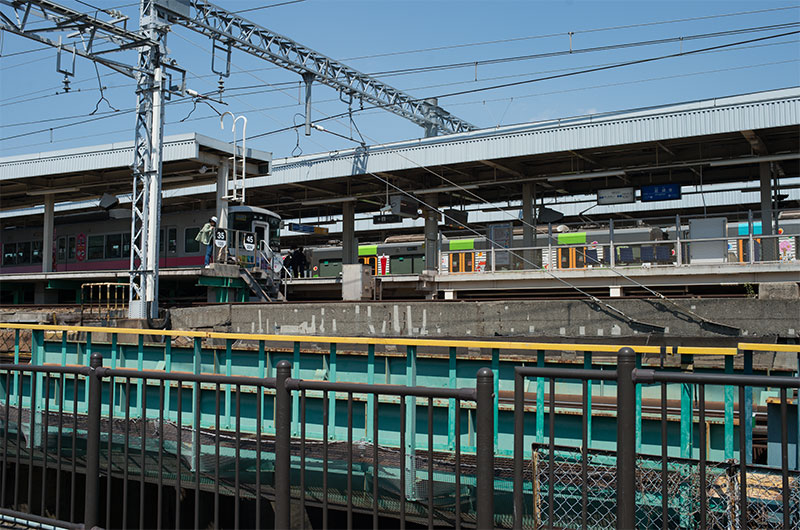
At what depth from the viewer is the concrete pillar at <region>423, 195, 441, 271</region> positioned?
2607 cm

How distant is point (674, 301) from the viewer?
15.0 metres

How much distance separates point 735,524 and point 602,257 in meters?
16.3

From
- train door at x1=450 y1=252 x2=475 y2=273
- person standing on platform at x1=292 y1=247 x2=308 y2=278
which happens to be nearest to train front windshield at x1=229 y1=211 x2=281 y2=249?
person standing on platform at x1=292 y1=247 x2=308 y2=278

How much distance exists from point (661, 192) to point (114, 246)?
918 inches

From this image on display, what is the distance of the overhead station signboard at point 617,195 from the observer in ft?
81.1

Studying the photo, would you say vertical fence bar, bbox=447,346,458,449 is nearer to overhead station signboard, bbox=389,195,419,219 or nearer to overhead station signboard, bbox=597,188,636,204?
overhead station signboard, bbox=389,195,419,219

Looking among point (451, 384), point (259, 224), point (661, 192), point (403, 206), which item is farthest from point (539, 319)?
point (259, 224)

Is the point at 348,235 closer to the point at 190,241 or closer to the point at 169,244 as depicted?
the point at 190,241

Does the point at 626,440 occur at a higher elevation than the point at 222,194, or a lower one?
lower

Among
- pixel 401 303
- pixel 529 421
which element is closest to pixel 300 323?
pixel 401 303

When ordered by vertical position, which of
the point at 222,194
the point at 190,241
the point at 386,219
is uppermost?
the point at 222,194

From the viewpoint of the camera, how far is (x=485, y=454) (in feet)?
12.0

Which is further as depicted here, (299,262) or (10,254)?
(10,254)

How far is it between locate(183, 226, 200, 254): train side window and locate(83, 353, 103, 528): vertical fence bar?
26.1 metres
